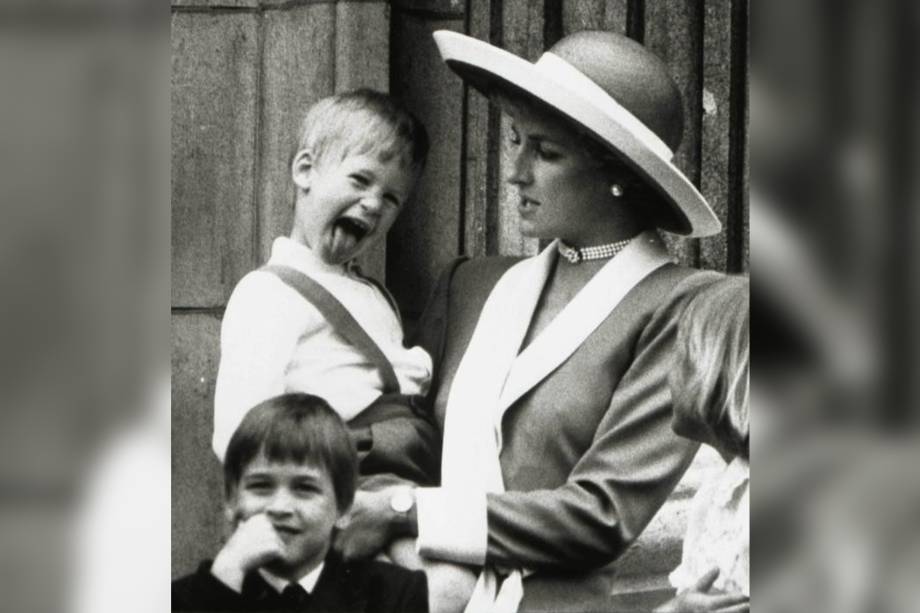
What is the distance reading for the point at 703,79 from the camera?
5.35 meters

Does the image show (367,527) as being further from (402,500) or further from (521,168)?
(521,168)

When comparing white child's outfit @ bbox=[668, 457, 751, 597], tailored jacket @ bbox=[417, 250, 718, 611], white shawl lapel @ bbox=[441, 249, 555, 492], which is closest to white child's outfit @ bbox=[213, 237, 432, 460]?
white shawl lapel @ bbox=[441, 249, 555, 492]

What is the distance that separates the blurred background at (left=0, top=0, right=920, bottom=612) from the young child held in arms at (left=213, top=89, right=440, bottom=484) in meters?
0.09

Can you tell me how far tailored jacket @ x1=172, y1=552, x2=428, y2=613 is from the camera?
16.7 ft

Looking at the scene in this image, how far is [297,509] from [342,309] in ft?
1.92

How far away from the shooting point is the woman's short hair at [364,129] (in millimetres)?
5188

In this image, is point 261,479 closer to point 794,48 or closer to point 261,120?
point 261,120

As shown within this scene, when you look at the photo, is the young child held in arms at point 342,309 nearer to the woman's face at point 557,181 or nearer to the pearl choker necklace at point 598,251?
the woman's face at point 557,181

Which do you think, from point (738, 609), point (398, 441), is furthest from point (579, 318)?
point (738, 609)

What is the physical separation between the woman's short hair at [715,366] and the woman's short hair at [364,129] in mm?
918

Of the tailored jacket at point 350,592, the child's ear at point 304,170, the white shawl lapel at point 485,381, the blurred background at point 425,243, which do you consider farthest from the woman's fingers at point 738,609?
the child's ear at point 304,170

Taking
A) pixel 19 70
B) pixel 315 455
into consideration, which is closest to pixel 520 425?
pixel 315 455

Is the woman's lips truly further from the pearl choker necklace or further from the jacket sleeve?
the jacket sleeve

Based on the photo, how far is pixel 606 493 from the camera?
16.6 ft
